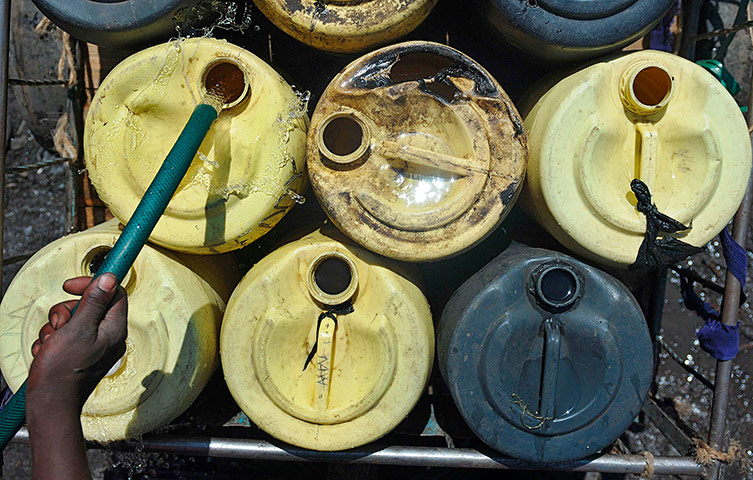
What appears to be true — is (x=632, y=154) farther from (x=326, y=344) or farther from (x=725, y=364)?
(x=326, y=344)

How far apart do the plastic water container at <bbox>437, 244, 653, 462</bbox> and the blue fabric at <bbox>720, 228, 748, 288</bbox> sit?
1.42 ft

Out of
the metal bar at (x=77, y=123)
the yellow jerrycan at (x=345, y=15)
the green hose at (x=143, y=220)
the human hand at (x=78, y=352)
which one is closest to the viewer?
the human hand at (x=78, y=352)

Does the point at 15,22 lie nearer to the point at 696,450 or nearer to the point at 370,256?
the point at 370,256

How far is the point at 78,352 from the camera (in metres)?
1.09

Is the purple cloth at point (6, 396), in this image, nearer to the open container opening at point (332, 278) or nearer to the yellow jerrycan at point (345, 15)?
the open container opening at point (332, 278)

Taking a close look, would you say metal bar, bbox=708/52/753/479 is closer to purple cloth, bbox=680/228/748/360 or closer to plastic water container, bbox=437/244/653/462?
purple cloth, bbox=680/228/748/360

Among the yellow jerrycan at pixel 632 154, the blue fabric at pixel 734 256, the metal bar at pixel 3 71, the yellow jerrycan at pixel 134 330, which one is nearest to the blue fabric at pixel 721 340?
the blue fabric at pixel 734 256

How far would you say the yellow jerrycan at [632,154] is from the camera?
145cm

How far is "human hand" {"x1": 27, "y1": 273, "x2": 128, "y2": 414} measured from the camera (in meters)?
1.08

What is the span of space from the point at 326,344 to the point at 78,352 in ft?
2.04

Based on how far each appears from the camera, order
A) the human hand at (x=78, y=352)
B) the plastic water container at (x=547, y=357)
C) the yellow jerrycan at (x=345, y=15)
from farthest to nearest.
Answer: the plastic water container at (x=547, y=357)
the yellow jerrycan at (x=345, y=15)
the human hand at (x=78, y=352)

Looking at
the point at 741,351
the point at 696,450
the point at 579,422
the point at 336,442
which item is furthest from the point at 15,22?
the point at 741,351

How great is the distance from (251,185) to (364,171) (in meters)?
0.31

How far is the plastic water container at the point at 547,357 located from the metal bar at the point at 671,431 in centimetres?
41
